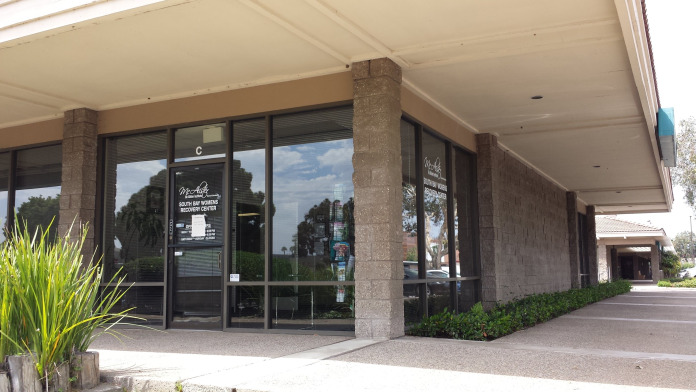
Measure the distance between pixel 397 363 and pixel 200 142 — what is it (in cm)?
491

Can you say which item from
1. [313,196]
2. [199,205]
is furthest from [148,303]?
[313,196]

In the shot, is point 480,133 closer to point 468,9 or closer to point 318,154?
point 318,154

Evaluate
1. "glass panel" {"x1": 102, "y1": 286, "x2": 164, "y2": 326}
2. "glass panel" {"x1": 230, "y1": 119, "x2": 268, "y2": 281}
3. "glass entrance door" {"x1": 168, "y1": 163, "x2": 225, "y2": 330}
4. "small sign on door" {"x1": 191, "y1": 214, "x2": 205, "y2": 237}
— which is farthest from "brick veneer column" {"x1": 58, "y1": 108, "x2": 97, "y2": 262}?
"glass panel" {"x1": 230, "y1": 119, "x2": 268, "y2": 281}

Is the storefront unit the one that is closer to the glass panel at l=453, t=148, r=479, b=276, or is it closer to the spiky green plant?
the glass panel at l=453, t=148, r=479, b=276

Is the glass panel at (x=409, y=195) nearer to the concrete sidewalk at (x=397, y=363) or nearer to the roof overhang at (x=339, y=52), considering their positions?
the roof overhang at (x=339, y=52)

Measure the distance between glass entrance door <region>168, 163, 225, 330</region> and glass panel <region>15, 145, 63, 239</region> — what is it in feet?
8.26

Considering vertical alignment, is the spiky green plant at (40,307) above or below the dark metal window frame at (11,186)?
below

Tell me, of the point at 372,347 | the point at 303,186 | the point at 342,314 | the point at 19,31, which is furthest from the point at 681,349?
the point at 19,31

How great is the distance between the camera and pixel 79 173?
30.6 ft

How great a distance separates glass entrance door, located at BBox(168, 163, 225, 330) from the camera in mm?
8586

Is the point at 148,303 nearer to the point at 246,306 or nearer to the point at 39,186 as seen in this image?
the point at 246,306

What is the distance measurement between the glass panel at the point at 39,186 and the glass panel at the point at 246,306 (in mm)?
3714

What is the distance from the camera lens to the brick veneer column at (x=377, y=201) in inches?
282

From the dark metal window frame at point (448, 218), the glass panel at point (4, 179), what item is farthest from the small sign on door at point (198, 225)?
the glass panel at point (4, 179)
